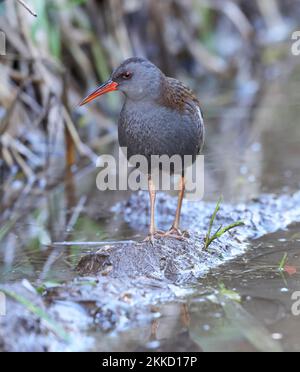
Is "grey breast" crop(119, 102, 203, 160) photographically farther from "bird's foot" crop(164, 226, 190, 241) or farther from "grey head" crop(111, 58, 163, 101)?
"bird's foot" crop(164, 226, 190, 241)

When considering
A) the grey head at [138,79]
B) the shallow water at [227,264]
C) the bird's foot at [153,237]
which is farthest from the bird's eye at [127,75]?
the shallow water at [227,264]

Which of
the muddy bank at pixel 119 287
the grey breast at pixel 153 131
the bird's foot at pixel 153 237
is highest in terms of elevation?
the grey breast at pixel 153 131

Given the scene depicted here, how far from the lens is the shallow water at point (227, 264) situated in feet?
9.98

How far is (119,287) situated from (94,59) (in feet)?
17.5

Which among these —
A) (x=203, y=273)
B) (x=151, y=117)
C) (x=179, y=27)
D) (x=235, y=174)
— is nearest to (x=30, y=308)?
(x=203, y=273)

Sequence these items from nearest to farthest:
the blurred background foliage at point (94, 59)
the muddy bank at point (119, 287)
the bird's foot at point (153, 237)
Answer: the muddy bank at point (119, 287) < the bird's foot at point (153, 237) < the blurred background foliage at point (94, 59)

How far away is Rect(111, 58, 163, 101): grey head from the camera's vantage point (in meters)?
4.03

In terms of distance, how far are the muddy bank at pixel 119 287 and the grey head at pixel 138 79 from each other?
2.66 feet

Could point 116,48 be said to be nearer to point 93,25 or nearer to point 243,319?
point 93,25

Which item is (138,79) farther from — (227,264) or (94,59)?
(94,59)

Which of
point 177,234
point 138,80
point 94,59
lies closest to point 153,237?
point 177,234

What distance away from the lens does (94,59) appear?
833 centimetres

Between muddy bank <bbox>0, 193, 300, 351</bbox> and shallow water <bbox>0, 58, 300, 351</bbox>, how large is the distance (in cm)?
9

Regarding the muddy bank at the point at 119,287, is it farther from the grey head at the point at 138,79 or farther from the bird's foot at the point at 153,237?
the grey head at the point at 138,79
